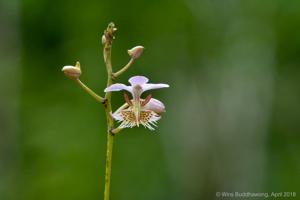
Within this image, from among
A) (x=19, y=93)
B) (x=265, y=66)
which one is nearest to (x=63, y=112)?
(x=19, y=93)

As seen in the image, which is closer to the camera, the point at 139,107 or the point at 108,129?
the point at 108,129

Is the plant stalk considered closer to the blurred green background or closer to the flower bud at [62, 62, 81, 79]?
the flower bud at [62, 62, 81, 79]

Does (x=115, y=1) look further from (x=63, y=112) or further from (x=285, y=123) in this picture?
(x=285, y=123)

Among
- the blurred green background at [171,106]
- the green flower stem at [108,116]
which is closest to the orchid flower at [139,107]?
the green flower stem at [108,116]

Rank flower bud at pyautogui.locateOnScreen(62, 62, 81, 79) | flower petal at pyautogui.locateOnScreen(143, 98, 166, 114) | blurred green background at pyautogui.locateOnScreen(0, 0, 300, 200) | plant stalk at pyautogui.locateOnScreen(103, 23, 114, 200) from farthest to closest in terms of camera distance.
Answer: blurred green background at pyautogui.locateOnScreen(0, 0, 300, 200) < flower petal at pyautogui.locateOnScreen(143, 98, 166, 114) < flower bud at pyautogui.locateOnScreen(62, 62, 81, 79) < plant stalk at pyautogui.locateOnScreen(103, 23, 114, 200)

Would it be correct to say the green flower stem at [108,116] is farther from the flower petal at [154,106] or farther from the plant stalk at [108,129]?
the flower petal at [154,106]

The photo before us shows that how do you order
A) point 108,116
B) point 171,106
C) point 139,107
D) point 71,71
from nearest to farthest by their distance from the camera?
point 108,116, point 71,71, point 139,107, point 171,106

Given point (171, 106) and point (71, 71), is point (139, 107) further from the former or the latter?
point (171, 106)

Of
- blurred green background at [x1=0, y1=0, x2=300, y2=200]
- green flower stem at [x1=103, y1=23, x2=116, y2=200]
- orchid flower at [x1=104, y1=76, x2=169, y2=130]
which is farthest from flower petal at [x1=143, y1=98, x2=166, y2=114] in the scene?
blurred green background at [x1=0, y1=0, x2=300, y2=200]

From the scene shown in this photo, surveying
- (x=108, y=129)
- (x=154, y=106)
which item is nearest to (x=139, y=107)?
(x=154, y=106)
